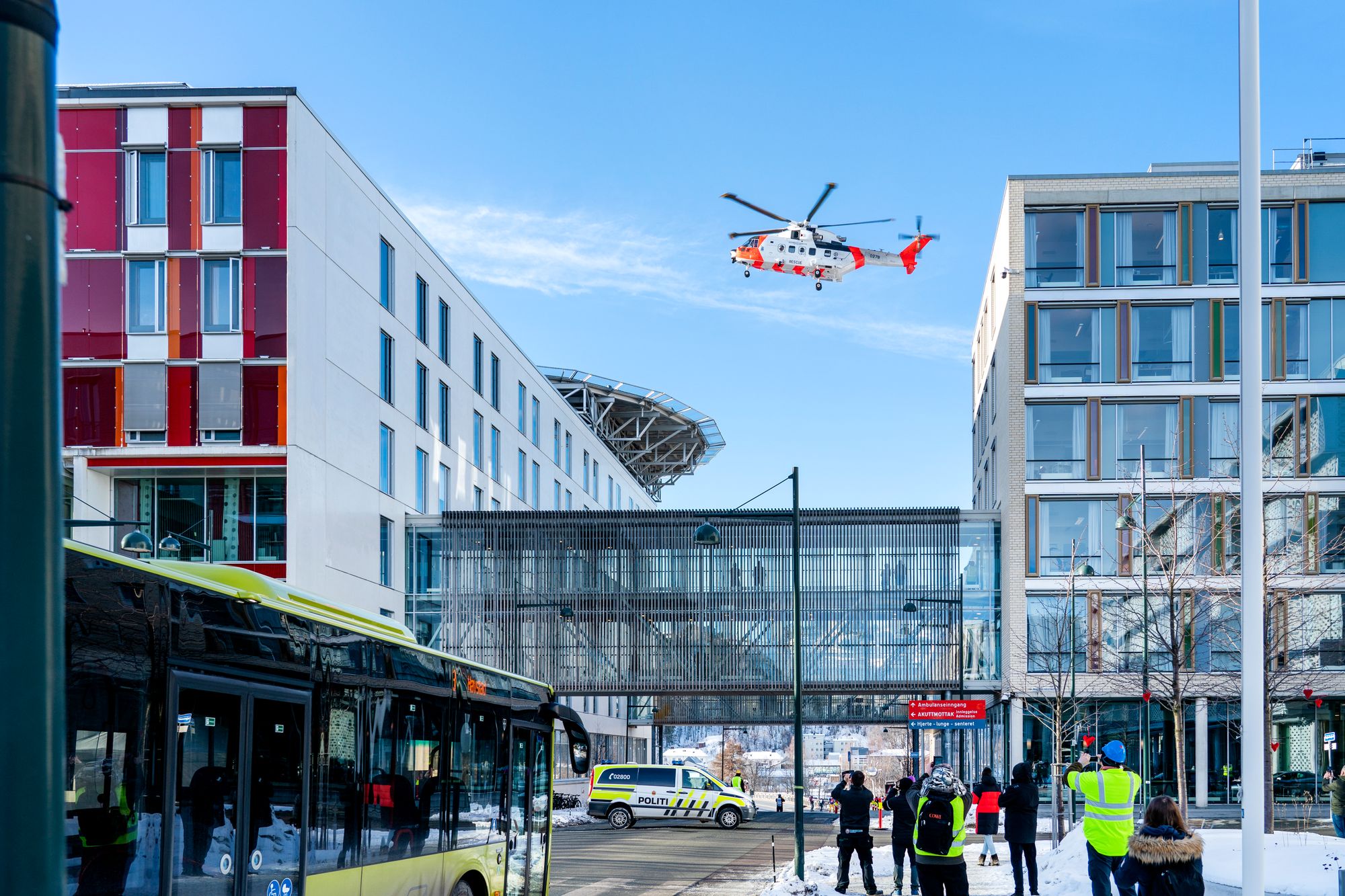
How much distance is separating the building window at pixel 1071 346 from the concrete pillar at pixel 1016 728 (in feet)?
36.6

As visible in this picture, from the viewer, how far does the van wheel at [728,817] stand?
4397 centimetres

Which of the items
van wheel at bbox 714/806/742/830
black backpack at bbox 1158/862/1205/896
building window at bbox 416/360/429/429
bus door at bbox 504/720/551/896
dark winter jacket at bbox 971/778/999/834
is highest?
building window at bbox 416/360/429/429

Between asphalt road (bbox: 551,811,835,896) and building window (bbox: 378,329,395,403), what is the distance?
14772 mm

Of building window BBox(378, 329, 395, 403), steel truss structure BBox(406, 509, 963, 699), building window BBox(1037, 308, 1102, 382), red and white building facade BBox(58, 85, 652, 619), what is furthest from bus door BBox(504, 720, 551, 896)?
building window BBox(1037, 308, 1102, 382)

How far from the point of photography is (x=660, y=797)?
43875 millimetres

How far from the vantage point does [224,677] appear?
8.19 meters

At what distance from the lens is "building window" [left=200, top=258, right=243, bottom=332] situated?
126ft

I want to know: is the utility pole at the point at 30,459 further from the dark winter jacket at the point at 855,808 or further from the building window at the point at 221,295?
the building window at the point at 221,295

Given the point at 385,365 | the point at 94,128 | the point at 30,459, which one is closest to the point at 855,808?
the point at 30,459

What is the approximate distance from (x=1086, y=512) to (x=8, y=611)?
159 feet

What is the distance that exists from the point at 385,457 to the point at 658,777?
1336 centimetres

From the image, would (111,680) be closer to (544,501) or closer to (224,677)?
(224,677)

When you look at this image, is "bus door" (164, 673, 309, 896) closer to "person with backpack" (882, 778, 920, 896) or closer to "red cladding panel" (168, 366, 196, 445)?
"person with backpack" (882, 778, 920, 896)

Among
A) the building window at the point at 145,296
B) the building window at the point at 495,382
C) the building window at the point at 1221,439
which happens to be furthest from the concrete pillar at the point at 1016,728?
the building window at the point at 145,296
